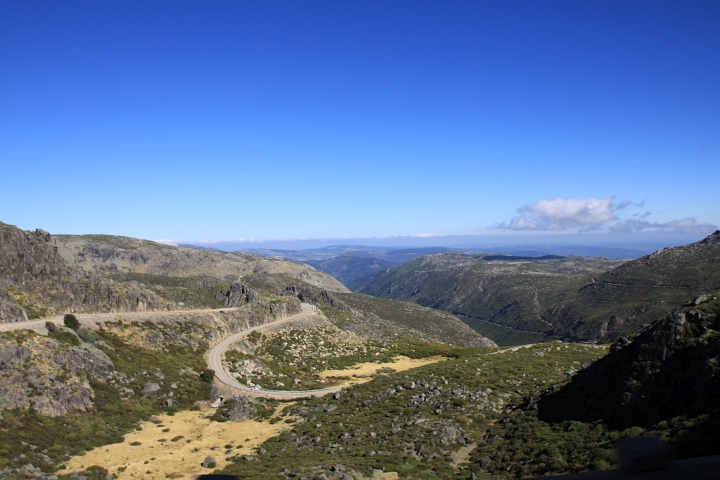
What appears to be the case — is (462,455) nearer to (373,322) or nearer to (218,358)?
(218,358)

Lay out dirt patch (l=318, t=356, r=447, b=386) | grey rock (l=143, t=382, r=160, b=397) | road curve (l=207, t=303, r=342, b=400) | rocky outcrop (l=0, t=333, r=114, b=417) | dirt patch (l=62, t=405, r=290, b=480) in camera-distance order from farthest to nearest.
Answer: dirt patch (l=318, t=356, r=447, b=386) < road curve (l=207, t=303, r=342, b=400) < grey rock (l=143, t=382, r=160, b=397) < rocky outcrop (l=0, t=333, r=114, b=417) < dirt patch (l=62, t=405, r=290, b=480)

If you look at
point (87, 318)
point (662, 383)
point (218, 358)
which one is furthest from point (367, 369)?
point (662, 383)

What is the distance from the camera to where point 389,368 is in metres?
69.0

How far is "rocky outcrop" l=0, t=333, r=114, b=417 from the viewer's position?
3451 cm

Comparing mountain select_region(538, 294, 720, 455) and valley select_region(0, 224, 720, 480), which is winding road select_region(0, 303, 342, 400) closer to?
valley select_region(0, 224, 720, 480)

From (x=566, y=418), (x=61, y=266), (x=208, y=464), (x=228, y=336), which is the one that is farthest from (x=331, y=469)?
(x=61, y=266)

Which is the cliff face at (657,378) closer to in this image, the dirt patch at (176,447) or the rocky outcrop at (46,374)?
the dirt patch at (176,447)

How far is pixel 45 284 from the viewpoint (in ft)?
199

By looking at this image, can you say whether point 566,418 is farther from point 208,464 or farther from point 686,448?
point 208,464

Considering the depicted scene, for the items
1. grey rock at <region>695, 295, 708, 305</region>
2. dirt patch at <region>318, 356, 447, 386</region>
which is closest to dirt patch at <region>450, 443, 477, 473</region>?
grey rock at <region>695, 295, 708, 305</region>

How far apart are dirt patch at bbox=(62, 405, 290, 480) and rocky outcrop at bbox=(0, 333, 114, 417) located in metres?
6.95

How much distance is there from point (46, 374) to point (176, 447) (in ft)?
50.5

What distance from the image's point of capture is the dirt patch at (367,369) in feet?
201

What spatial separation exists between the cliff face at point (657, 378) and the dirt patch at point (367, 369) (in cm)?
3461
